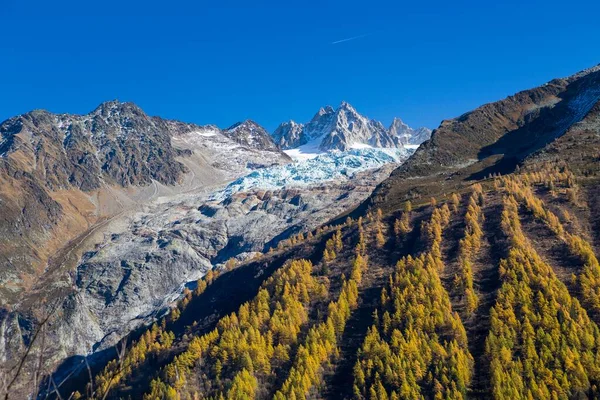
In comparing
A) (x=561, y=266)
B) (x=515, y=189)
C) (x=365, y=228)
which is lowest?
(x=561, y=266)

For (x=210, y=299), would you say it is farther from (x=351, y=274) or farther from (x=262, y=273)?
(x=351, y=274)

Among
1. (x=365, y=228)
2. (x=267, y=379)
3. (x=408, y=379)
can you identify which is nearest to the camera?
(x=408, y=379)

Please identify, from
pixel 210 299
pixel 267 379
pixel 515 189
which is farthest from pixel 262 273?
pixel 515 189

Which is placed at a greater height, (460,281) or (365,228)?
(365,228)

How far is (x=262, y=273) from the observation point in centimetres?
18800

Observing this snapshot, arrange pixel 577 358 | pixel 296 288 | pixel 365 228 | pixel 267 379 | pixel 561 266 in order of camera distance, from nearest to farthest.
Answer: pixel 577 358 < pixel 267 379 < pixel 561 266 < pixel 296 288 < pixel 365 228

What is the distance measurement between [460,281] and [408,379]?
37439 millimetres

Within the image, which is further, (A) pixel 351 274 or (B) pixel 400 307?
(A) pixel 351 274

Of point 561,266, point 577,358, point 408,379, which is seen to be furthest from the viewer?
point 561,266

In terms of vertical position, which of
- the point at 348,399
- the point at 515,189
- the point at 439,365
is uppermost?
the point at 515,189

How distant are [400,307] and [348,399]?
27.3 metres

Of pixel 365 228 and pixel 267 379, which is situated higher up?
pixel 365 228

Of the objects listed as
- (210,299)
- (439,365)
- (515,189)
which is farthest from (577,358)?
(210,299)

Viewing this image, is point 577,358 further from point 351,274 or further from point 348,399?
point 351,274
